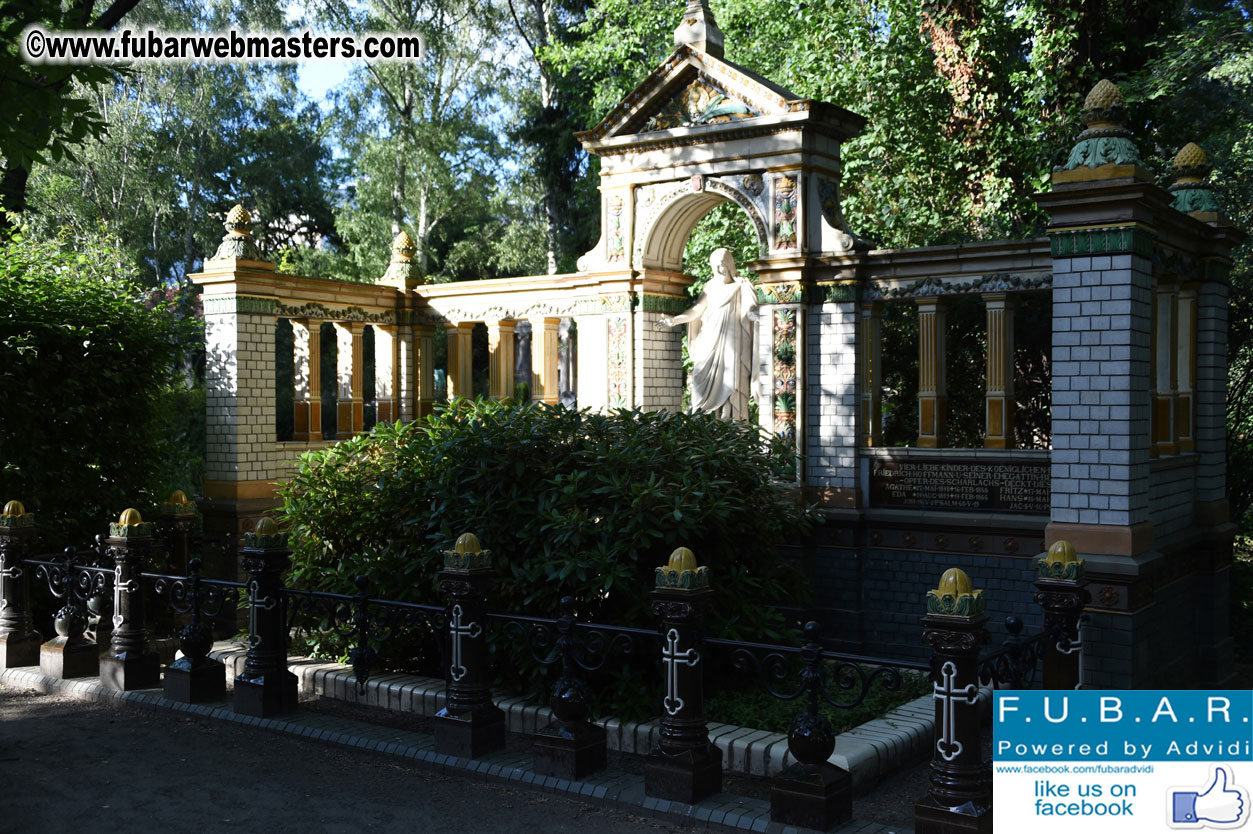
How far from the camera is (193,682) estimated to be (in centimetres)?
799

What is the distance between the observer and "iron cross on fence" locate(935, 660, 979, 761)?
525cm

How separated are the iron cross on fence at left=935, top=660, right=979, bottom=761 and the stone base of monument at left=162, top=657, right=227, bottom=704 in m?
5.31

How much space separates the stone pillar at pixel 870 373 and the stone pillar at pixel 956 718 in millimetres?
5543

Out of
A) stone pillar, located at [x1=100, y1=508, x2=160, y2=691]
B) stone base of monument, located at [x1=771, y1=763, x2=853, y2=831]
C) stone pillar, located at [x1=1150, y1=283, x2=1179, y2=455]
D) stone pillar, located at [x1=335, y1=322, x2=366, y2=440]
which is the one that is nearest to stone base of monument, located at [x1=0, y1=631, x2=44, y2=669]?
stone pillar, located at [x1=100, y1=508, x2=160, y2=691]

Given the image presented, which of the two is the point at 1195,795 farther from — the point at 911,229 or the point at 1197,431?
the point at 911,229

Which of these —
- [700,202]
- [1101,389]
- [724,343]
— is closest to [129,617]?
[724,343]

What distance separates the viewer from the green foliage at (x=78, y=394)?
1031cm

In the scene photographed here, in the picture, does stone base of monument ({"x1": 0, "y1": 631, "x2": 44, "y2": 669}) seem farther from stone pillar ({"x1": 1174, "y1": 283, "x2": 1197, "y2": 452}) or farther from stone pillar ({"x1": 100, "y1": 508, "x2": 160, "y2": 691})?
stone pillar ({"x1": 1174, "y1": 283, "x2": 1197, "y2": 452})

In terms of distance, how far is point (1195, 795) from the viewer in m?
4.94

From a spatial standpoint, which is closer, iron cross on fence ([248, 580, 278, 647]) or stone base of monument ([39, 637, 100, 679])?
iron cross on fence ([248, 580, 278, 647])

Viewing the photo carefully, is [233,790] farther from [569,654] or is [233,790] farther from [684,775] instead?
[684,775]

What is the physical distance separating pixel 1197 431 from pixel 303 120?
83.9ft

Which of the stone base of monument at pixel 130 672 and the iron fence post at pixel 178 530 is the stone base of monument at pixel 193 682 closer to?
the stone base of monument at pixel 130 672

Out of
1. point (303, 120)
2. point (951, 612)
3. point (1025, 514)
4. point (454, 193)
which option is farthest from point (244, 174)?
point (951, 612)
